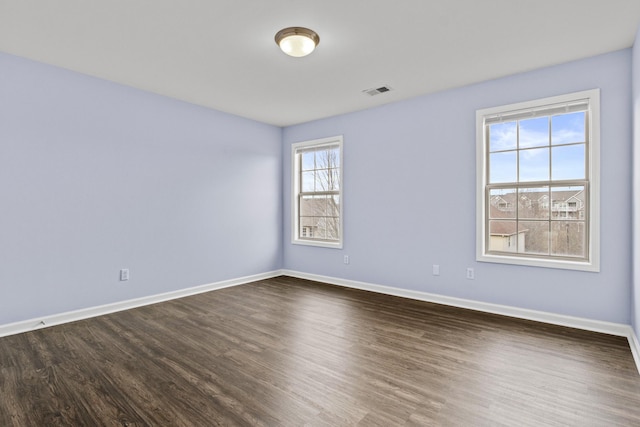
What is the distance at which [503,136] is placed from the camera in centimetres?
371

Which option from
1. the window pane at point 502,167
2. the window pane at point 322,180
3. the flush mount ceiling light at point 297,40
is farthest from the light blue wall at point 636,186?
the window pane at point 322,180

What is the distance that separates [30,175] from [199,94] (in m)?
1.98

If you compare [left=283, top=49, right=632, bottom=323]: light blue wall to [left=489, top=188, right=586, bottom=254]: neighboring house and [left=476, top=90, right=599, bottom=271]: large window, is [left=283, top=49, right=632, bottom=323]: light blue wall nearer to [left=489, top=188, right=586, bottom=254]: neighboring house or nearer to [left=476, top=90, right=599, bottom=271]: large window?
[left=476, top=90, right=599, bottom=271]: large window

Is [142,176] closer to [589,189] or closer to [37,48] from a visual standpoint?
[37,48]

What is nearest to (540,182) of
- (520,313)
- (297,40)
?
(520,313)

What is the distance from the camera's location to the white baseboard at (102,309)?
3.12 metres

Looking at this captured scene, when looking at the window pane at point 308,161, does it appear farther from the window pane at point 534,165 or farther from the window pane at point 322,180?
the window pane at point 534,165

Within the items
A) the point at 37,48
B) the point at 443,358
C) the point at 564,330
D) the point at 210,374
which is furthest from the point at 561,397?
the point at 37,48

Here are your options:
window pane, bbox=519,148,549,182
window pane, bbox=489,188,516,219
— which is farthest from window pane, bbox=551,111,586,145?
window pane, bbox=489,188,516,219

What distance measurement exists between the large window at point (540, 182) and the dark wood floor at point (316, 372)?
79cm

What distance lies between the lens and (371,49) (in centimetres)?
300

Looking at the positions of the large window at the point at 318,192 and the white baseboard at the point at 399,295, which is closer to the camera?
the white baseboard at the point at 399,295

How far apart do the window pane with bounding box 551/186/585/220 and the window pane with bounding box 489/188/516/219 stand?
0.36 metres

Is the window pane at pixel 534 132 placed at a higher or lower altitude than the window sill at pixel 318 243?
higher
